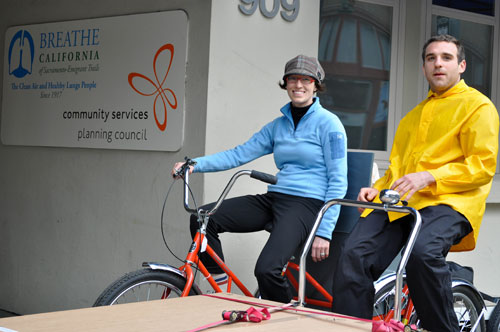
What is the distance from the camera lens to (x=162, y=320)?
2518 mm

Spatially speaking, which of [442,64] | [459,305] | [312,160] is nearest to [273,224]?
[312,160]

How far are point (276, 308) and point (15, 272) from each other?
14.4 ft

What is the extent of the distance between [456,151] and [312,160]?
3.04 feet

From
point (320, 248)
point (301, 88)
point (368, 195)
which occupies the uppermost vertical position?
point (301, 88)

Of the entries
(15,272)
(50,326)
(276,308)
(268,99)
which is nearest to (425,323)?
(276,308)

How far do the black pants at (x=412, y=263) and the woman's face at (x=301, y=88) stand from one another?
861mm

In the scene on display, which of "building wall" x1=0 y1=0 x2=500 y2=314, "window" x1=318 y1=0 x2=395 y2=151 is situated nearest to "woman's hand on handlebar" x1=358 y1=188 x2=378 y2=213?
"building wall" x1=0 y1=0 x2=500 y2=314

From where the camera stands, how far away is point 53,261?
6250mm

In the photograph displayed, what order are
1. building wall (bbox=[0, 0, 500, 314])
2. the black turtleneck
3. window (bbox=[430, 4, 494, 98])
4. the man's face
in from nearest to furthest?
1. the man's face
2. the black turtleneck
3. building wall (bbox=[0, 0, 500, 314])
4. window (bbox=[430, 4, 494, 98])

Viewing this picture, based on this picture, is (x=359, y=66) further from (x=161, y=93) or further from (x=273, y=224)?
(x=273, y=224)

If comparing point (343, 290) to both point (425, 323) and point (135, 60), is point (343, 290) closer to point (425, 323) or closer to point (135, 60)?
point (425, 323)

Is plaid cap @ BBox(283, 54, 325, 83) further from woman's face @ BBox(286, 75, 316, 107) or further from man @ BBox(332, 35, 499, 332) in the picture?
man @ BBox(332, 35, 499, 332)

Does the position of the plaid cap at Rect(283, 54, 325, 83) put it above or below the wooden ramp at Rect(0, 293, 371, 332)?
above

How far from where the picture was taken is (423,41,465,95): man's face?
368 cm
